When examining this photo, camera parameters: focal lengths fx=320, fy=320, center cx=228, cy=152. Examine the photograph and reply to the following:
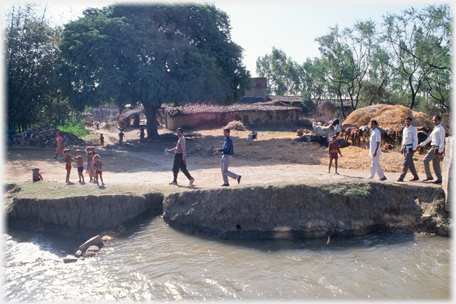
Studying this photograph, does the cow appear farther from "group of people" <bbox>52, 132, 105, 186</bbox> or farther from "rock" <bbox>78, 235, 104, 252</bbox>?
"rock" <bbox>78, 235, 104, 252</bbox>

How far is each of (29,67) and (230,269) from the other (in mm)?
22474

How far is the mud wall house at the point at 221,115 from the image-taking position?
3416 cm

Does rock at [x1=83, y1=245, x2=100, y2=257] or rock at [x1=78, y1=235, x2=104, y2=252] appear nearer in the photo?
rock at [x1=83, y1=245, x2=100, y2=257]

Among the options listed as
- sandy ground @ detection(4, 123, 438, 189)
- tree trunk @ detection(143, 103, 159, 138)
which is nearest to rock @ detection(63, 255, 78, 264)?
sandy ground @ detection(4, 123, 438, 189)

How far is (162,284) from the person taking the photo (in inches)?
224

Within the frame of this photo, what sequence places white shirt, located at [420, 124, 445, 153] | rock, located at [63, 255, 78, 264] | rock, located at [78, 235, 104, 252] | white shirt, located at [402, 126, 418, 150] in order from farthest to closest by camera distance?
white shirt, located at [402, 126, 418, 150] < white shirt, located at [420, 124, 445, 153] < rock, located at [78, 235, 104, 252] < rock, located at [63, 255, 78, 264]

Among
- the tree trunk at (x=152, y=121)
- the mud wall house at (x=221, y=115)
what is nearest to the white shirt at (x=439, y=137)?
the tree trunk at (x=152, y=121)

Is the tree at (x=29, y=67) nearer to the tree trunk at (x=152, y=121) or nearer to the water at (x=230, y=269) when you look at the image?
the tree trunk at (x=152, y=121)

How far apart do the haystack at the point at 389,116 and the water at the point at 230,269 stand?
13.3 m

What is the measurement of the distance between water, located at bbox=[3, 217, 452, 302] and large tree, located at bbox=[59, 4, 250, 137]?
14.6m

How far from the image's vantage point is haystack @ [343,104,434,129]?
61.8ft

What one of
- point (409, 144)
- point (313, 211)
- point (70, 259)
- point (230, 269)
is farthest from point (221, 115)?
point (230, 269)

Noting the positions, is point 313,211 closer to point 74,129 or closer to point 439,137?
point 439,137

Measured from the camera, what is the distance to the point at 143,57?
70.5ft
